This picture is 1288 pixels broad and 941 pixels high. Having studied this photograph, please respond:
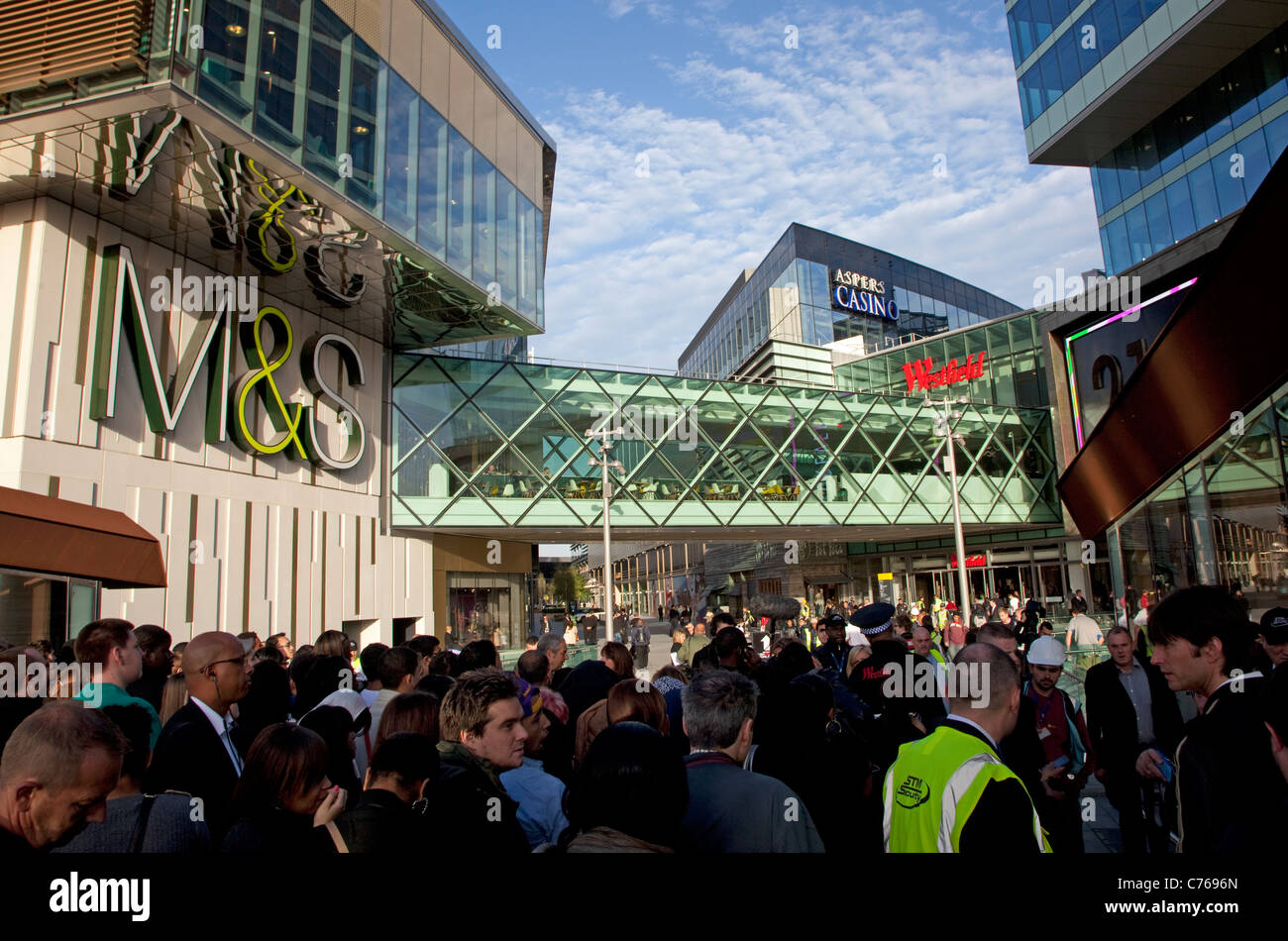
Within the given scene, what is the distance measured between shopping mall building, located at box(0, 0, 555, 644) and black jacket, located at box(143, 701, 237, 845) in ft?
21.0

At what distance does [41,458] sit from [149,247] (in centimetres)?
491

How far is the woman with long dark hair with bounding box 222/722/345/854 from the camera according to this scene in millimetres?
2615

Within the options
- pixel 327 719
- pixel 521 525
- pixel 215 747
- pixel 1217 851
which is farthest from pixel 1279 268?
pixel 521 525

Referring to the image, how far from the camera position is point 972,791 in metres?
2.56

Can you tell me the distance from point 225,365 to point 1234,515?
18.2m

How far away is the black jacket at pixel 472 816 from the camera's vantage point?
107 inches

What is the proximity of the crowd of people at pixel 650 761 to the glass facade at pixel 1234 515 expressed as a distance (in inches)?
138

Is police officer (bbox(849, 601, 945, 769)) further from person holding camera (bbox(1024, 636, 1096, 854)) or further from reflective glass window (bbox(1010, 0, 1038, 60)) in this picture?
reflective glass window (bbox(1010, 0, 1038, 60))

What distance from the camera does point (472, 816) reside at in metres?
2.77

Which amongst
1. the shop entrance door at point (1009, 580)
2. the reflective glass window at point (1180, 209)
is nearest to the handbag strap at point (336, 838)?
the reflective glass window at point (1180, 209)

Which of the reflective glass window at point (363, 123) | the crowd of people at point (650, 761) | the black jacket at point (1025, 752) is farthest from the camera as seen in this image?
the reflective glass window at point (363, 123)

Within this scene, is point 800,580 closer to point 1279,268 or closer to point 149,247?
point 149,247
